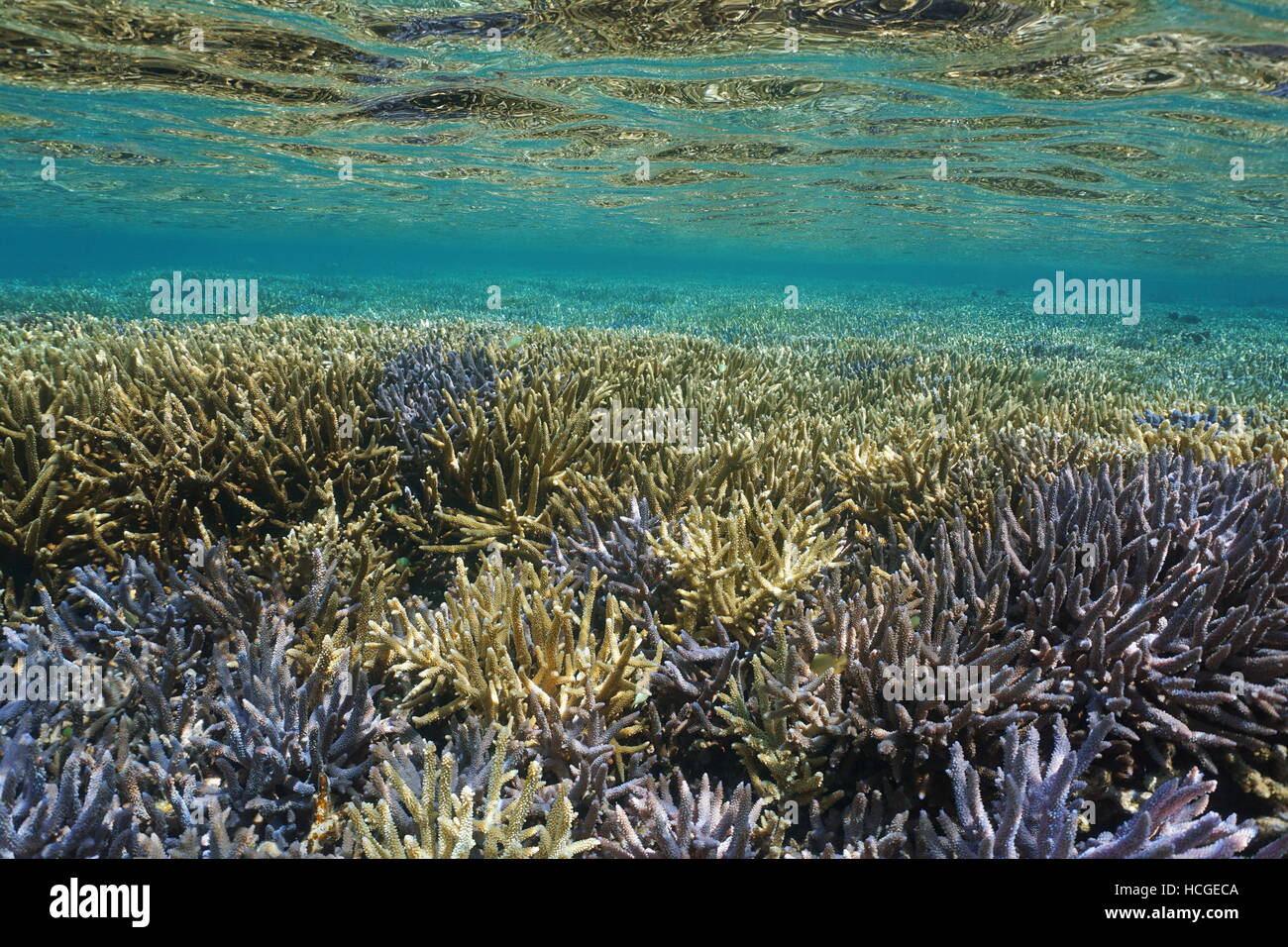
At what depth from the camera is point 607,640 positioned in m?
3.07

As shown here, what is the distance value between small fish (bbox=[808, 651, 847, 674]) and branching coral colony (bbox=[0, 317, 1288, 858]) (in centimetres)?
2

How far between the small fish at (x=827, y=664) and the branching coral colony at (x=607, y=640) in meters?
0.02

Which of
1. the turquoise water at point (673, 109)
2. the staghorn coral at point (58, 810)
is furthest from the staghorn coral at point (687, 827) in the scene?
the turquoise water at point (673, 109)

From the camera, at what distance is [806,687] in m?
2.74

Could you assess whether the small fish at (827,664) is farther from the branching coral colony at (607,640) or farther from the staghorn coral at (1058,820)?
the staghorn coral at (1058,820)

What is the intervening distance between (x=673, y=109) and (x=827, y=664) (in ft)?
58.8

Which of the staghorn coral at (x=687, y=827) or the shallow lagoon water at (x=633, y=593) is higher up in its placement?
the shallow lagoon water at (x=633, y=593)

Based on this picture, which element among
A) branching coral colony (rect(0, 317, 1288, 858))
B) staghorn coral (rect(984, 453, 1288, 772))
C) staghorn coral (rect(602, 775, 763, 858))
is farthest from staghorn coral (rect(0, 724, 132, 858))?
staghorn coral (rect(984, 453, 1288, 772))

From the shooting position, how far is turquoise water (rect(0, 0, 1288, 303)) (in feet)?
38.4

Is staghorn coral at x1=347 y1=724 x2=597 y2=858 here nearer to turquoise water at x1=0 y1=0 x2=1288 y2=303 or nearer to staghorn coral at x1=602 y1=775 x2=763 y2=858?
staghorn coral at x1=602 y1=775 x2=763 y2=858

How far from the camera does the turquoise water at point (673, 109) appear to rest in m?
11.7
